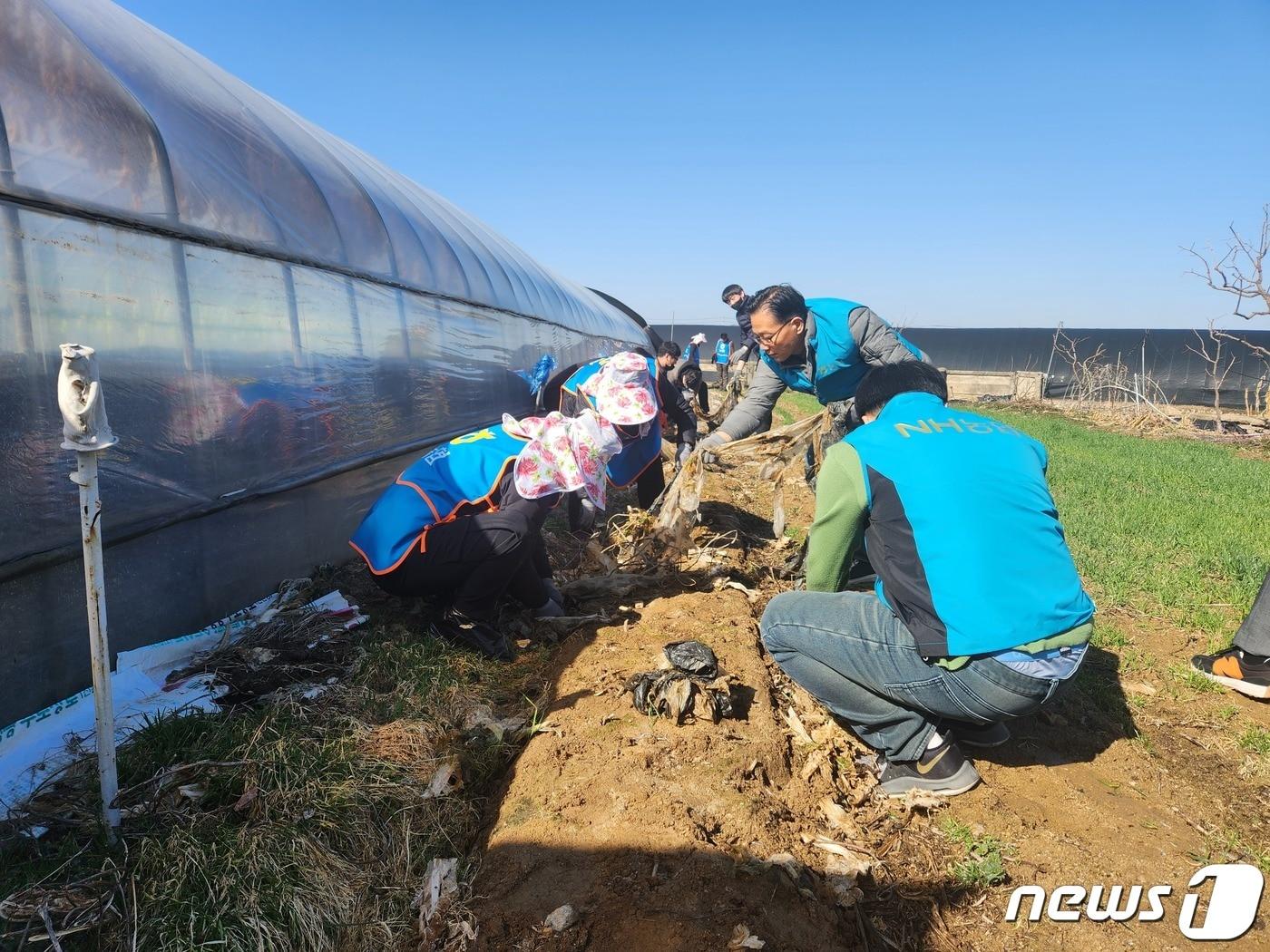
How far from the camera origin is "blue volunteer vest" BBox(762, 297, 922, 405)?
13.2 feet

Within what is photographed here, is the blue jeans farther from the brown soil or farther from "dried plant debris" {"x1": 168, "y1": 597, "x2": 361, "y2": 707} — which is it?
"dried plant debris" {"x1": 168, "y1": 597, "x2": 361, "y2": 707}

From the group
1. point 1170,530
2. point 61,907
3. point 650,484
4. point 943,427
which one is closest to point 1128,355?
point 1170,530

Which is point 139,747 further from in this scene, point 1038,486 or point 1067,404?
point 1067,404

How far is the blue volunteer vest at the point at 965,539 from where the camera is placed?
2215 mm

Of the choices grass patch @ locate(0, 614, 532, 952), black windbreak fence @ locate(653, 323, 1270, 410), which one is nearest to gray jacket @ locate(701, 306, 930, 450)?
grass patch @ locate(0, 614, 532, 952)

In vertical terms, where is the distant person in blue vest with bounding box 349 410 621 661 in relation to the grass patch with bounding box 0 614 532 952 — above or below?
above

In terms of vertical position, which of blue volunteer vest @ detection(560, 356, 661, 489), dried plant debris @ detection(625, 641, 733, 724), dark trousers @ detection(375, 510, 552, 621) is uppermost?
blue volunteer vest @ detection(560, 356, 661, 489)

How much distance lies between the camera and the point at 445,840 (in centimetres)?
225

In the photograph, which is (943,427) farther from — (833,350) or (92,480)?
(92,480)

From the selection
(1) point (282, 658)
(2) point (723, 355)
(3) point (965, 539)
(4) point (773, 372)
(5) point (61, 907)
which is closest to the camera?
(5) point (61, 907)

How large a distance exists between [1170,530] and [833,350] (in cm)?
399

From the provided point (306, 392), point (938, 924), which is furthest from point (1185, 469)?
point (306, 392)

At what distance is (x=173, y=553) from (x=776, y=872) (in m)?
2.85

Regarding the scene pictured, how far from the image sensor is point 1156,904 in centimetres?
206
